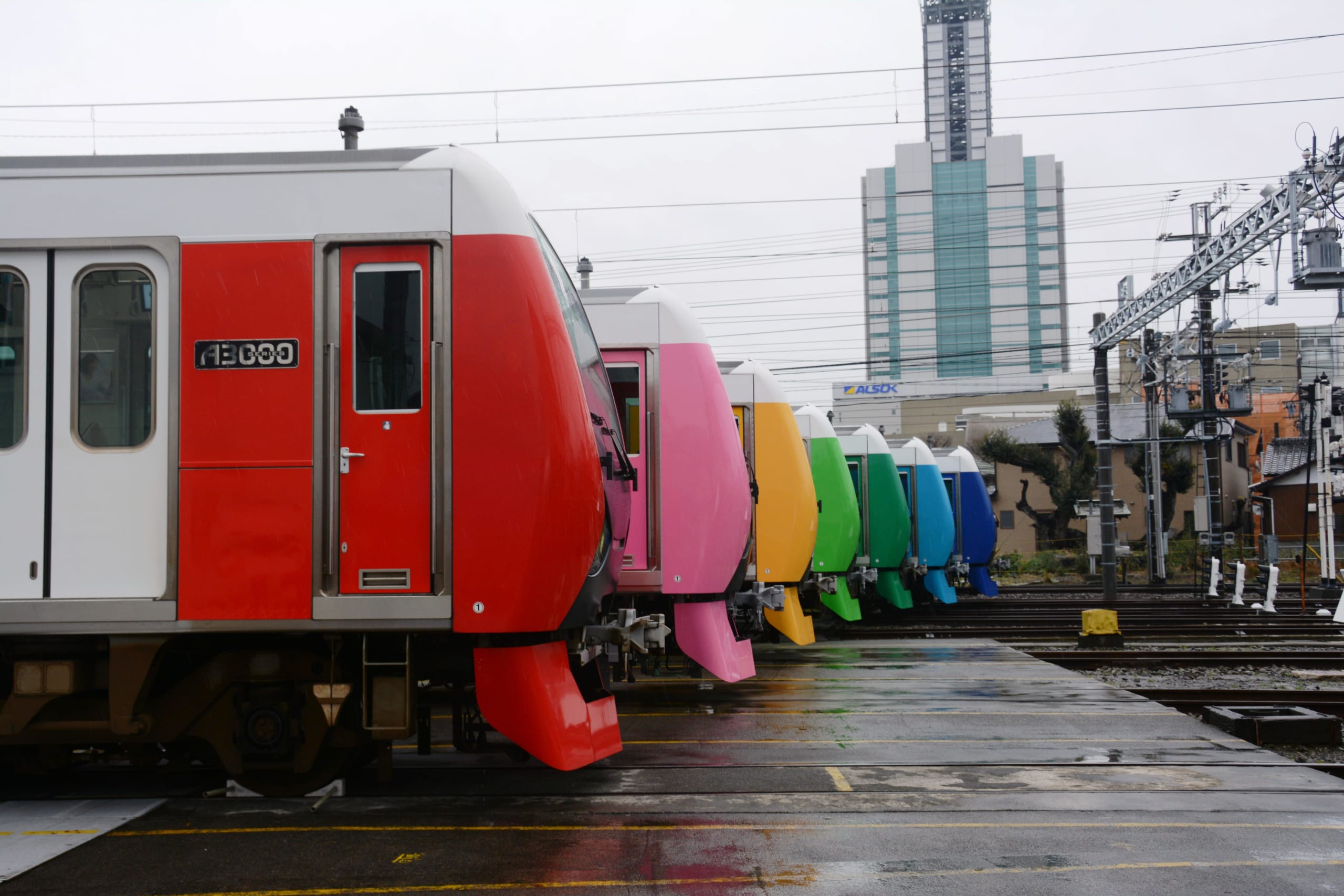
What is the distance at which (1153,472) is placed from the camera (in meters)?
30.0

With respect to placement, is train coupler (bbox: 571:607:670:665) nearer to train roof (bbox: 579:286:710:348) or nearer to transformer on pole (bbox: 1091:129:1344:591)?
train roof (bbox: 579:286:710:348)

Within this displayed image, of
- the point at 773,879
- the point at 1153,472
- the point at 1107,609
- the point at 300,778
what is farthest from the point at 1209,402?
the point at 300,778

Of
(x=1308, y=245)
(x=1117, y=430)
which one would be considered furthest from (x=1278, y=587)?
(x=1117, y=430)

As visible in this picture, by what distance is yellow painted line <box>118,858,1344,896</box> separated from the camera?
5.11 metres

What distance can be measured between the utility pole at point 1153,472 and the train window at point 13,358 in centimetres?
2757

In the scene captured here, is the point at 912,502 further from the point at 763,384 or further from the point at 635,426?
the point at 635,426

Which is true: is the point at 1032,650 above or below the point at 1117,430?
below

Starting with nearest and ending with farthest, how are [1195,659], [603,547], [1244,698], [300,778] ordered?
[300,778] < [603,547] < [1244,698] < [1195,659]

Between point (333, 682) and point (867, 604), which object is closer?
point (333, 682)

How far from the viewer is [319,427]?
5902 millimetres

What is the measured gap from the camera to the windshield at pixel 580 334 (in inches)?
253

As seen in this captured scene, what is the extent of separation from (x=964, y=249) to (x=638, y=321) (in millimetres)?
122408

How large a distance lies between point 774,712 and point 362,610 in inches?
207

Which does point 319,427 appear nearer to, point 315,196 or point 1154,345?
point 315,196
